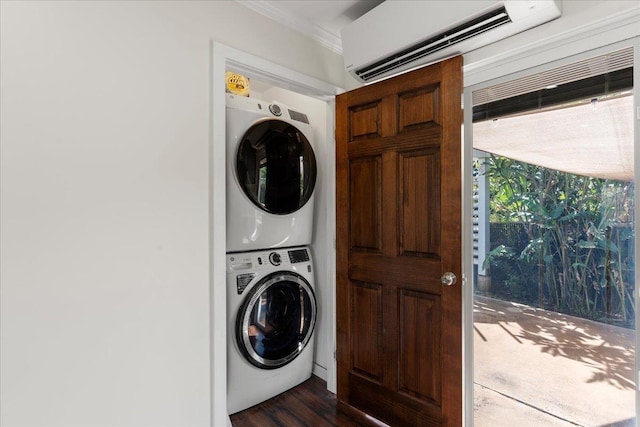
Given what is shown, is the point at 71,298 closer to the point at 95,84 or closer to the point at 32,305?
the point at 32,305

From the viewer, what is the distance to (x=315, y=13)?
1.91 metres

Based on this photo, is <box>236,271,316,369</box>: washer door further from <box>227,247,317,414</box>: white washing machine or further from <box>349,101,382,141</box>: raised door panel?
<box>349,101,382,141</box>: raised door panel

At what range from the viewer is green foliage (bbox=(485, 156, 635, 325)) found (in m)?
1.34

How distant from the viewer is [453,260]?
1.60 m

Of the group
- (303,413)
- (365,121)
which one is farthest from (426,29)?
(303,413)

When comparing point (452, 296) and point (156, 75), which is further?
point (452, 296)

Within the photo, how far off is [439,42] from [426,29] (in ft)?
0.33

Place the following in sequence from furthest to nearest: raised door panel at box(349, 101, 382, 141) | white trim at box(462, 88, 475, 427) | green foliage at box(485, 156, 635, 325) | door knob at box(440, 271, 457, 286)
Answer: raised door panel at box(349, 101, 382, 141), white trim at box(462, 88, 475, 427), door knob at box(440, 271, 457, 286), green foliage at box(485, 156, 635, 325)

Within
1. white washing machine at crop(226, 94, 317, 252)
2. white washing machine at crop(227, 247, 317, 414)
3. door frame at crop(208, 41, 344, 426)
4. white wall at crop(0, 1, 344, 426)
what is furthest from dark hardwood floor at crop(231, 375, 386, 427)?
white washing machine at crop(226, 94, 317, 252)

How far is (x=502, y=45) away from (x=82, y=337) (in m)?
2.34

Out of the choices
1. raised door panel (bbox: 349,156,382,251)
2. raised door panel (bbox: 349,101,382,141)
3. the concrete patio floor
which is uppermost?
raised door panel (bbox: 349,101,382,141)

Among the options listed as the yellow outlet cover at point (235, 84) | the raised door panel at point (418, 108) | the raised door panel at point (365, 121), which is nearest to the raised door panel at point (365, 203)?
the raised door panel at point (365, 121)

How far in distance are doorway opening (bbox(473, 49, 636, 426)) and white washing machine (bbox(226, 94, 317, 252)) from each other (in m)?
1.20

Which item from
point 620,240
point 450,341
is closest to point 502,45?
point 620,240
